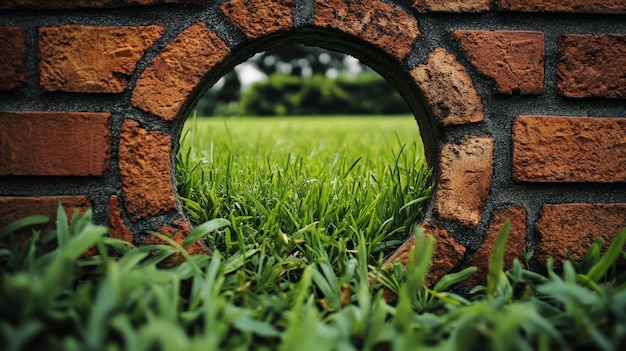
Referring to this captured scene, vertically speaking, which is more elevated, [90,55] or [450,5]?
[450,5]

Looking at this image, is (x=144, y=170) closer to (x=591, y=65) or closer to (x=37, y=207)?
(x=37, y=207)

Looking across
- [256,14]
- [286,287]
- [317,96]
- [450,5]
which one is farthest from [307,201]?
[317,96]

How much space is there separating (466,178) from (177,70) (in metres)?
0.77

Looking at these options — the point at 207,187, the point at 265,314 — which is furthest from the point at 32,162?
the point at 265,314

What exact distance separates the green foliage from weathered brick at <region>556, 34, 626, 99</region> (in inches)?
521

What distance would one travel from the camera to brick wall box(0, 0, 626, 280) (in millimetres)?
1205

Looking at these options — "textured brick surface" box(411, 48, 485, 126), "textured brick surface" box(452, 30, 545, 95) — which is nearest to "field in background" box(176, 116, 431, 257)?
"textured brick surface" box(411, 48, 485, 126)

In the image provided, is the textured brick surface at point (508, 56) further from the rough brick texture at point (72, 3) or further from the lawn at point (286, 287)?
the rough brick texture at point (72, 3)

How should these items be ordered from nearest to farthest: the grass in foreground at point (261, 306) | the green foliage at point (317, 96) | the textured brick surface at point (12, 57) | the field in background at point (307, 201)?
the grass in foreground at point (261, 306) < the textured brick surface at point (12, 57) < the field in background at point (307, 201) < the green foliage at point (317, 96)

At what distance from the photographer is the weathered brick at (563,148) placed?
127cm

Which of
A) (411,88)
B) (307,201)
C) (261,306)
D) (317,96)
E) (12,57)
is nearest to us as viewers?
(261,306)

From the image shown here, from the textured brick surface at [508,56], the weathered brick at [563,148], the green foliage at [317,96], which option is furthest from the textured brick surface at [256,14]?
the green foliage at [317,96]

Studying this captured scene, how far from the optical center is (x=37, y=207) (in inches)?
47.6

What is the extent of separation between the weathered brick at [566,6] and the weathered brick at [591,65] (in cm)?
7
